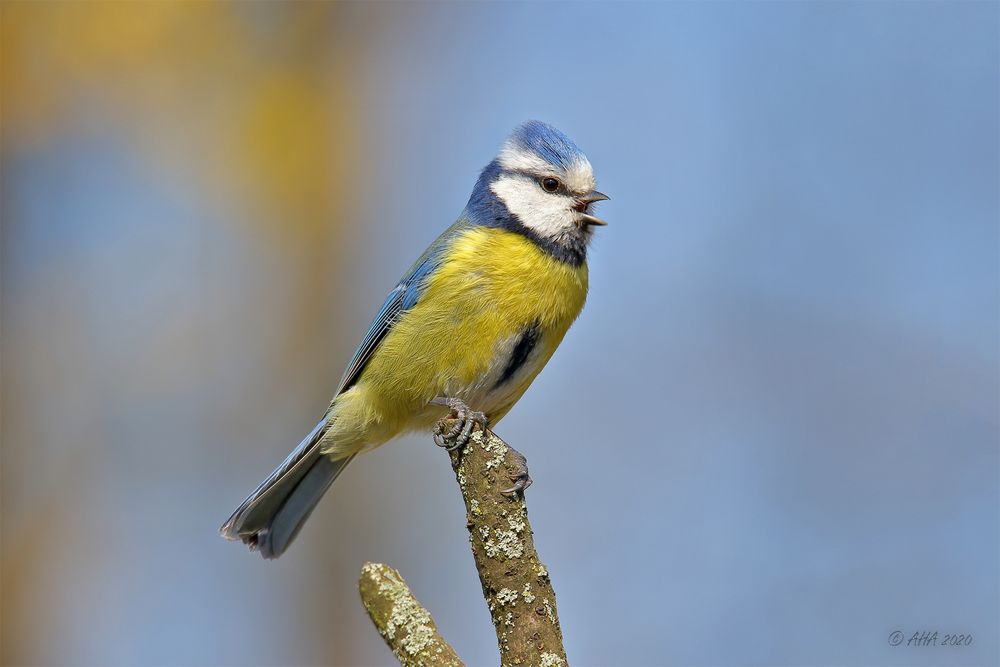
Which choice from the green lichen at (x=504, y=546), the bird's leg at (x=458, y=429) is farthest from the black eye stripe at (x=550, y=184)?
the green lichen at (x=504, y=546)

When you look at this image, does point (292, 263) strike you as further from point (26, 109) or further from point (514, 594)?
point (514, 594)

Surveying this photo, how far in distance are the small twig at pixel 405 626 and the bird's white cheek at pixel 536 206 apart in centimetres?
170

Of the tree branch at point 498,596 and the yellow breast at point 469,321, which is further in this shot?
the yellow breast at point 469,321

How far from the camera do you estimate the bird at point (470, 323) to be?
308 centimetres

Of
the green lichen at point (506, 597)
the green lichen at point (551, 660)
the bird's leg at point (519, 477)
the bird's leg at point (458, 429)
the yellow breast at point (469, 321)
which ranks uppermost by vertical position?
the yellow breast at point (469, 321)

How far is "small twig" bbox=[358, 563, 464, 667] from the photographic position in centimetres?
177

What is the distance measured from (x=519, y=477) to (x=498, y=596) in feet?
0.97

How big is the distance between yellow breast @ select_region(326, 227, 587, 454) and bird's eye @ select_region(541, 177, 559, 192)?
11.2 inches

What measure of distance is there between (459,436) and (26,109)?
476 centimetres

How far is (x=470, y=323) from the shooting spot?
3059 millimetres

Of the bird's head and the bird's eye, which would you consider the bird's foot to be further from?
the bird's eye

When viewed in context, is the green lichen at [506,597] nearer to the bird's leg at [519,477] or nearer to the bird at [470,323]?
the bird's leg at [519,477]

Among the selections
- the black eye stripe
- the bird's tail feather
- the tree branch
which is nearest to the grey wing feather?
the bird's tail feather

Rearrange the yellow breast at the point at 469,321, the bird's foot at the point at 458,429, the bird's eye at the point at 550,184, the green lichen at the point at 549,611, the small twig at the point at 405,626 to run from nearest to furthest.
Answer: the small twig at the point at 405,626, the green lichen at the point at 549,611, the bird's foot at the point at 458,429, the yellow breast at the point at 469,321, the bird's eye at the point at 550,184
